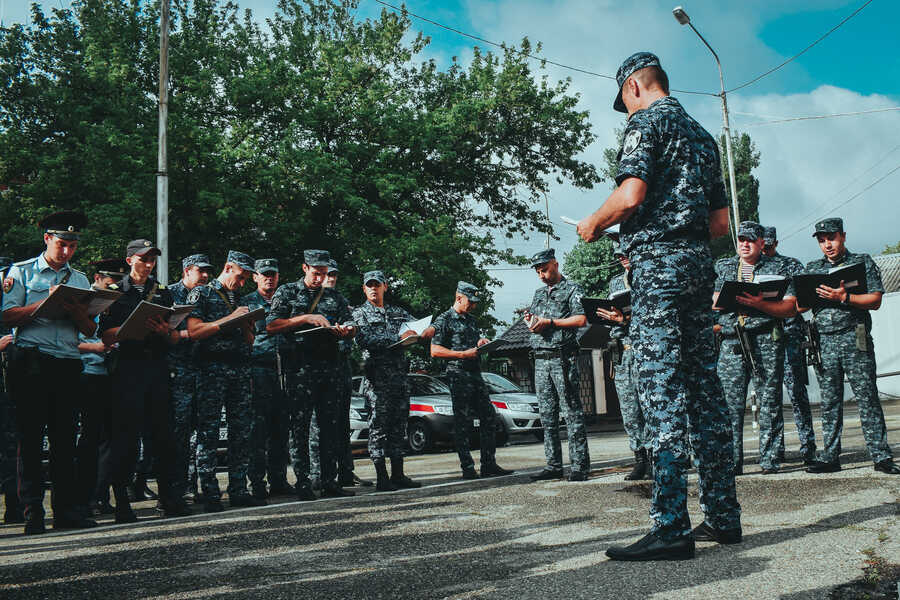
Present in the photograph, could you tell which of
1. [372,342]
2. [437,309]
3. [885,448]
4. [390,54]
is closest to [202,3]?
[390,54]

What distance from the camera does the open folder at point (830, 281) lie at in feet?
18.6

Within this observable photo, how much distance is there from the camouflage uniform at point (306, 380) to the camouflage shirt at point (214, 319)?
356 millimetres

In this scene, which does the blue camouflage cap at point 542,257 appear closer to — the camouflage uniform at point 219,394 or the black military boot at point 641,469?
the black military boot at point 641,469

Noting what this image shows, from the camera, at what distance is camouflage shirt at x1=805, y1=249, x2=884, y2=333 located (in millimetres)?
5918

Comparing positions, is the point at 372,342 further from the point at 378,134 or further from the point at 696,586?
the point at 378,134

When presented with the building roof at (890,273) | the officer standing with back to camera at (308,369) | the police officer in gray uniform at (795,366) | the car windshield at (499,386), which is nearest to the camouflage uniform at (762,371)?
the police officer in gray uniform at (795,366)

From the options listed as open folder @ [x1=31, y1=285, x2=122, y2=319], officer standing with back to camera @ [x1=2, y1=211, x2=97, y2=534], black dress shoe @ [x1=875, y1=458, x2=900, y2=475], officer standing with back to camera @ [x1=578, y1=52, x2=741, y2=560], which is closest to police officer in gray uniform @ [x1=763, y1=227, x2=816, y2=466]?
black dress shoe @ [x1=875, y1=458, x2=900, y2=475]

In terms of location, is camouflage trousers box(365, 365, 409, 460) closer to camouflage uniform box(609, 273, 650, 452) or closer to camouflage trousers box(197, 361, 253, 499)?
camouflage trousers box(197, 361, 253, 499)

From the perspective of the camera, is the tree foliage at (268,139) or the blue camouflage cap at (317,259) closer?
the blue camouflage cap at (317,259)

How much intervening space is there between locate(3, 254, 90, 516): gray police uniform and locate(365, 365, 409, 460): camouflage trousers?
8.47 feet

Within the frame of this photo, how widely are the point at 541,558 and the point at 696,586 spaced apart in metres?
0.85

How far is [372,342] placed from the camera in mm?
7008

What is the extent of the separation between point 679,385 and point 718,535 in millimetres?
759

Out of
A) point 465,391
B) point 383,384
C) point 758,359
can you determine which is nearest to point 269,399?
point 383,384
